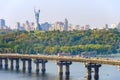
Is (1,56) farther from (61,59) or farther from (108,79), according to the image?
(108,79)

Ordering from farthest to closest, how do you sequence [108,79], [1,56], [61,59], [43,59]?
[1,56] → [43,59] → [61,59] → [108,79]

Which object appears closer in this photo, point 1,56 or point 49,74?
point 49,74

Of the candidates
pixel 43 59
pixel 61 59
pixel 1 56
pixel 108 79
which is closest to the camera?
pixel 108 79

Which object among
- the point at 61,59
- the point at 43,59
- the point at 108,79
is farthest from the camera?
the point at 43,59

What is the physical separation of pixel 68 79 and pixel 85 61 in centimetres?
684

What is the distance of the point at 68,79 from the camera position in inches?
4355

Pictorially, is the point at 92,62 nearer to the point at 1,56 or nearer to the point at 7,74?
the point at 7,74

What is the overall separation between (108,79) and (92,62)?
17.4 ft

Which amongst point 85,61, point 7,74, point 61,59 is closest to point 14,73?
point 7,74

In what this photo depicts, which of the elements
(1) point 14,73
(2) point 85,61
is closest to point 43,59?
(1) point 14,73

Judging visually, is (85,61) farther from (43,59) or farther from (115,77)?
(43,59)

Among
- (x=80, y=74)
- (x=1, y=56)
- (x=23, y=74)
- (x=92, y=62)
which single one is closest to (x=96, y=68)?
(x=92, y=62)

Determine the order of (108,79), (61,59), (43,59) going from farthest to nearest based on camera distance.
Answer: (43,59) → (61,59) → (108,79)

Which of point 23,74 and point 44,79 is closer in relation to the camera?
point 44,79
